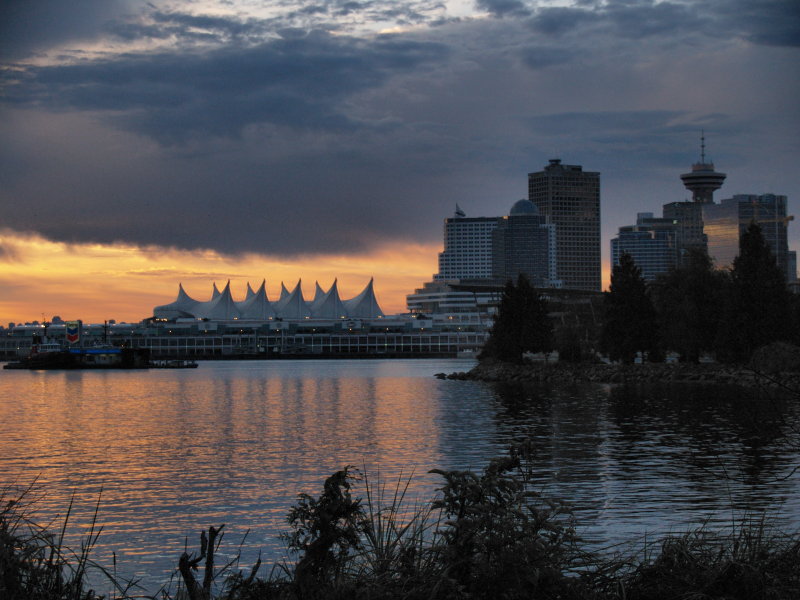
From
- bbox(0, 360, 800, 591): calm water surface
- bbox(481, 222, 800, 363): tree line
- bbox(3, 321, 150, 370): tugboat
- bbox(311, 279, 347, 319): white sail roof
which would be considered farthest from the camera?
bbox(311, 279, 347, 319): white sail roof

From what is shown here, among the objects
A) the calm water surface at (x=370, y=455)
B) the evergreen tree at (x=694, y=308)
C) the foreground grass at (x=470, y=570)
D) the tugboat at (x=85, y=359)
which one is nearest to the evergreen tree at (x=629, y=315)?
the evergreen tree at (x=694, y=308)

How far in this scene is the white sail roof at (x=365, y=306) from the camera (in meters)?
191

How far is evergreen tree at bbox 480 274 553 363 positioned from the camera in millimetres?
67875

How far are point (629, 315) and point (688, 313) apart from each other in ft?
16.2

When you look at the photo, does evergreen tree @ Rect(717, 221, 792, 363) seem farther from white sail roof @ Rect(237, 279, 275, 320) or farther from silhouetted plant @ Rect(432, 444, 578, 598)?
white sail roof @ Rect(237, 279, 275, 320)

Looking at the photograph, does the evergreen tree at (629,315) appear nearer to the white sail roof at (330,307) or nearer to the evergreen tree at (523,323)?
the evergreen tree at (523,323)

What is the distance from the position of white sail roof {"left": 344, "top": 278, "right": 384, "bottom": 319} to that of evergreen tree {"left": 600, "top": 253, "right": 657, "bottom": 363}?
13511cm

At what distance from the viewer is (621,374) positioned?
5347 cm

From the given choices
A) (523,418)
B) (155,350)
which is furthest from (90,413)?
(155,350)

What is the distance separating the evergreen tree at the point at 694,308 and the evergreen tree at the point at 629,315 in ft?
3.81

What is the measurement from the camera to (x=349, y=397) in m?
46.4

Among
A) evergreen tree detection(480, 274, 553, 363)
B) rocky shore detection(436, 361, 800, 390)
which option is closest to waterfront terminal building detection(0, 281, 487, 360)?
evergreen tree detection(480, 274, 553, 363)

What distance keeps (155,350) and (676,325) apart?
143 metres

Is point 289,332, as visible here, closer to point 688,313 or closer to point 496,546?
point 688,313
